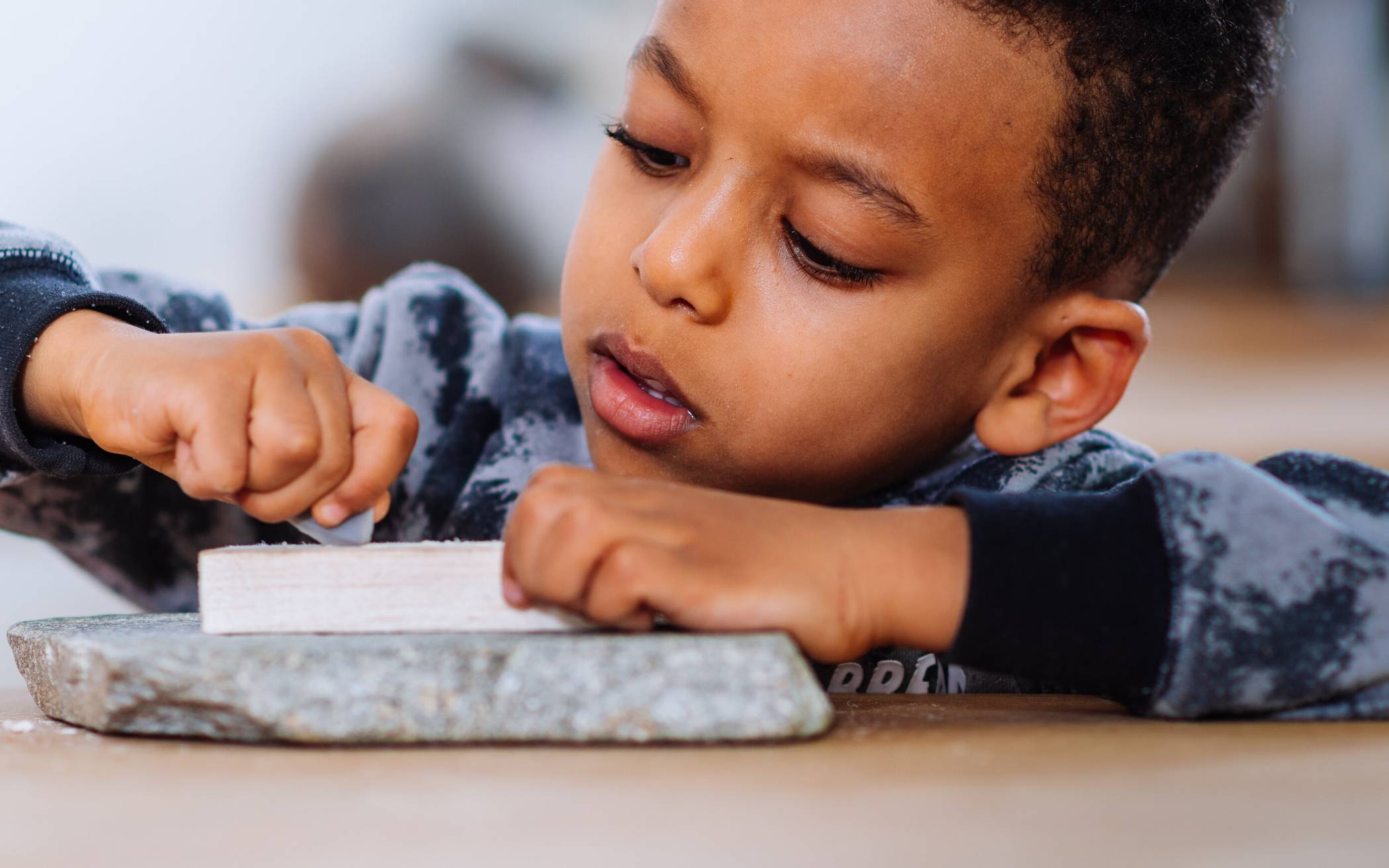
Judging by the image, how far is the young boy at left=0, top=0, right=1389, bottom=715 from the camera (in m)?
0.73

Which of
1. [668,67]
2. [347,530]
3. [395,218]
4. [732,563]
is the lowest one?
[395,218]

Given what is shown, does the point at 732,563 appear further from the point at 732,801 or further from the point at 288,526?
the point at 288,526

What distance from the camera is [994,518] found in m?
0.76

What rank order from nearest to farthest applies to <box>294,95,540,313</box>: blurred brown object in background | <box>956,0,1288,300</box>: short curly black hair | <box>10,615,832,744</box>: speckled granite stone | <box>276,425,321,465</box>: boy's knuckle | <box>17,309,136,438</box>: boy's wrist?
<box>10,615,832,744</box>: speckled granite stone → <box>276,425,321,465</box>: boy's knuckle → <box>17,309,136,438</box>: boy's wrist → <box>956,0,1288,300</box>: short curly black hair → <box>294,95,540,313</box>: blurred brown object in background

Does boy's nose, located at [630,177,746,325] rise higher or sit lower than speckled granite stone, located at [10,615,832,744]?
higher

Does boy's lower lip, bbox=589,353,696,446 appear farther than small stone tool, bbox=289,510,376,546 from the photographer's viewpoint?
Yes

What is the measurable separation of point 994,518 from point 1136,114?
477 mm

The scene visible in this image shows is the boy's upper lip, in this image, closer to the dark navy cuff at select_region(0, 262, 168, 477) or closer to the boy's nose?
the boy's nose

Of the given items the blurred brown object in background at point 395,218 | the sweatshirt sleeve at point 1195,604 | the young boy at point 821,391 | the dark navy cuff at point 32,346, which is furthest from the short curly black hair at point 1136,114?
the blurred brown object in background at point 395,218

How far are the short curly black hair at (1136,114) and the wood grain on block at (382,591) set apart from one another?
0.54 metres

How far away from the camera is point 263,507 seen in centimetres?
80

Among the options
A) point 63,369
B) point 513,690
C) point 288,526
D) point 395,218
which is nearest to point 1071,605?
point 513,690

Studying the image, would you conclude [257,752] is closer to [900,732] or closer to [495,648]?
[495,648]

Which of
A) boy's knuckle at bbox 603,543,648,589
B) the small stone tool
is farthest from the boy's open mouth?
boy's knuckle at bbox 603,543,648,589
